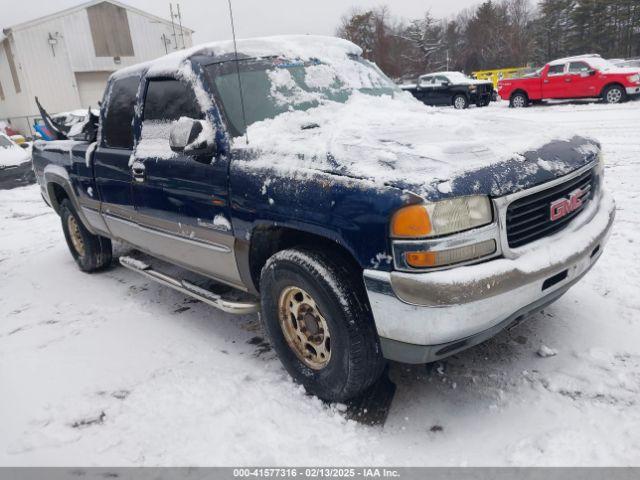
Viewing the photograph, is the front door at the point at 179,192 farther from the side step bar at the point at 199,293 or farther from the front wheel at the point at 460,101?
the front wheel at the point at 460,101

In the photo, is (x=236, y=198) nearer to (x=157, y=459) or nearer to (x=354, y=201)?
(x=354, y=201)

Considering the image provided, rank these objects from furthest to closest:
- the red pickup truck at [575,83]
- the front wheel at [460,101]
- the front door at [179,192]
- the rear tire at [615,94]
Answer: the front wheel at [460,101] < the rear tire at [615,94] < the red pickup truck at [575,83] < the front door at [179,192]

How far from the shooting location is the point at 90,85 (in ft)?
91.1

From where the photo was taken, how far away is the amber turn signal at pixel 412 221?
212 centimetres

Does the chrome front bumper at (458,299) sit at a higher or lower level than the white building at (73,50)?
lower

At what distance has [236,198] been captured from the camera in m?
2.85

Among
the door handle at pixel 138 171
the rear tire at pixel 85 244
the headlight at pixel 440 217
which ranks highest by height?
the door handle at pixel 138 171

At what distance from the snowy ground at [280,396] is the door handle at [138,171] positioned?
1.15 m

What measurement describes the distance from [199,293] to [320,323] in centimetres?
112

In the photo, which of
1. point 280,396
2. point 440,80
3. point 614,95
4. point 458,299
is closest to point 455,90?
point 440,80

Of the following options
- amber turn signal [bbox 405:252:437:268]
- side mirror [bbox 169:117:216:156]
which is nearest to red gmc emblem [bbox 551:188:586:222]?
amber turn signal [bbox 405:252:437:268]

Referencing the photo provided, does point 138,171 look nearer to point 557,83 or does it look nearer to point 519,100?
point 557,83

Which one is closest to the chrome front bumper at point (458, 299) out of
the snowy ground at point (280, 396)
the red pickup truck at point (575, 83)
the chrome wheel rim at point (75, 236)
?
the snowy ground at point (280, 396)

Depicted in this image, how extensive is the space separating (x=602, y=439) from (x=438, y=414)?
0.74m
